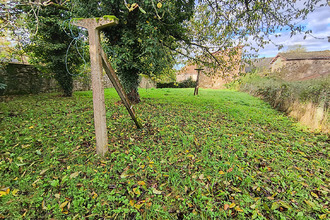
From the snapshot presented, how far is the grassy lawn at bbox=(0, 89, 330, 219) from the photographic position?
5.90 feet

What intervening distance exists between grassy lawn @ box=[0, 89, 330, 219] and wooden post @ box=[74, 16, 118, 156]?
423 mm

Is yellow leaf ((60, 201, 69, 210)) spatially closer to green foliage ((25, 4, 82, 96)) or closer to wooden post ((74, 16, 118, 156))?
wooden post ((74, 16, 118, 156))

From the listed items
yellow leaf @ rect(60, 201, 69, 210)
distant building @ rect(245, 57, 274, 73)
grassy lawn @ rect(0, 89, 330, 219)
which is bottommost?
yellow leaf @ rect(60, 201, 69, 210)

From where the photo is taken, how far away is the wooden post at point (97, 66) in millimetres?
2247

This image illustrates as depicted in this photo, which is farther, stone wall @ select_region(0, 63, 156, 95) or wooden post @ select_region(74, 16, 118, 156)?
stone wall @ select_region(0, 63, 156, 95)

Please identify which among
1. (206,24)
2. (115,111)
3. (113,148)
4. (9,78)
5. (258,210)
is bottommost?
(258,210)

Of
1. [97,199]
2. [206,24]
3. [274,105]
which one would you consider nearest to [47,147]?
[97,199]

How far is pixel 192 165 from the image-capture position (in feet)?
8.54

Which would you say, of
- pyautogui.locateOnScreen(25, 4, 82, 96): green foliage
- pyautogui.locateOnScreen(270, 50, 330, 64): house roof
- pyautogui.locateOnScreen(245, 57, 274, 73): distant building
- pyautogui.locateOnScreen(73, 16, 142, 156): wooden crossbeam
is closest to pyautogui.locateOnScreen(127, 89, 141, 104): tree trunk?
pyautogui.locateOnScreen(73, 16, 142, 156): wooden crossbeam

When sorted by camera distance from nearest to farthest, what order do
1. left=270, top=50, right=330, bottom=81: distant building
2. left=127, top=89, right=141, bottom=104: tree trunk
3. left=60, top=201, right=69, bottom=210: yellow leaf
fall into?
left=60, top=201, right=69, bottom=210: yellow leaf < left=127, top=89, right=141, bottom=104: tree trunk < left=270, top=50, right=330, bottom=81: distant building

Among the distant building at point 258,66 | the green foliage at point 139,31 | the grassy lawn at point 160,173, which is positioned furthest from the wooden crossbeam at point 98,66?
the distant building at point 258,66

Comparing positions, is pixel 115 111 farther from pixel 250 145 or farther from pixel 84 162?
pixel 250 145

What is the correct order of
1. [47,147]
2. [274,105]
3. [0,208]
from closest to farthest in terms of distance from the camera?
[0,208]
[47,147]
[274,105]

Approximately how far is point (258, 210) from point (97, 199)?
2040 millimetres
